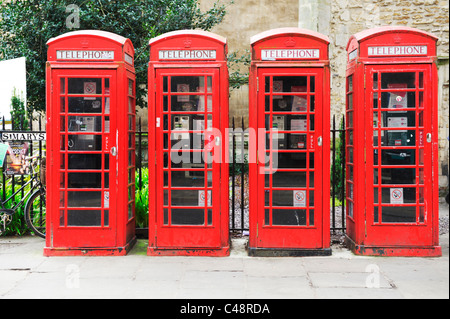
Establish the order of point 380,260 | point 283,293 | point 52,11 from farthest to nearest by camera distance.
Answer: point 52,11 → point 380,260 → point 283,293

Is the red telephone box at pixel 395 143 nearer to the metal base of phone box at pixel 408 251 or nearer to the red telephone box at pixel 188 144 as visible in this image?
the metal base of phone box at pixel 408 251

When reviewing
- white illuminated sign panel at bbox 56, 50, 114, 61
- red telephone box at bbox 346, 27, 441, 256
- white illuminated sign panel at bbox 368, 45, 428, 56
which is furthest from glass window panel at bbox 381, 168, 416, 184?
white illuminated sign panel at bbox 56, 50, 114, 61

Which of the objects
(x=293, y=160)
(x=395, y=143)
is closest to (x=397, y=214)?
(x=395, y=143)

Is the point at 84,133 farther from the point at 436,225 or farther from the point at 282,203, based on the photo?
the point at 436,225

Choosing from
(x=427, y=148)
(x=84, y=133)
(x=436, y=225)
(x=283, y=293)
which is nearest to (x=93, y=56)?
(x=84, y=133)

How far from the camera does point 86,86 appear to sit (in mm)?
5781

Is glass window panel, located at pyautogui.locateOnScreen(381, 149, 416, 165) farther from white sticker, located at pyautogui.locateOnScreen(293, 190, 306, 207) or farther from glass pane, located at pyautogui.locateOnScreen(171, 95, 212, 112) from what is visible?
glass pane, located at pyautogui.locateOnScreen(171, 95, 212, 112)

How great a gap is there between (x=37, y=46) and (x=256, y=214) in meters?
5.47

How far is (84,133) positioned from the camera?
19.1 feet

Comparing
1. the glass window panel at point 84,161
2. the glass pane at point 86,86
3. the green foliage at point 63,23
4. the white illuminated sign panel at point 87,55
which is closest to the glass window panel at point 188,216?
the glass window panel at point 84,161

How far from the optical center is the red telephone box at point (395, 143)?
570cm

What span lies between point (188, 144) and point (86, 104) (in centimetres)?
130

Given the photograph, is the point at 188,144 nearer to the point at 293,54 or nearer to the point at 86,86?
the point at 86,86

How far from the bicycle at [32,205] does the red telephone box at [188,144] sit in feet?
6.44
